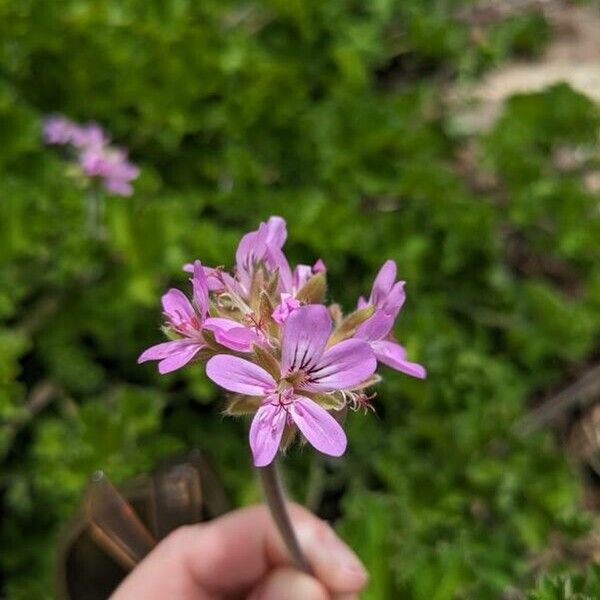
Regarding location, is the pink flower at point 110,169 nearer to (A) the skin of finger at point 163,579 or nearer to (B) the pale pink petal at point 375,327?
(A) the skin of finger at point 163,579

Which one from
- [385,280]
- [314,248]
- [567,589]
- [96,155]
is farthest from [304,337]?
[96,155]

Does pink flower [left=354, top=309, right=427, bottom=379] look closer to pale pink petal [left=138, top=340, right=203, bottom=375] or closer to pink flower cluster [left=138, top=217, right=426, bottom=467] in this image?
pink flower cluster [left=138, top=217, right=426, bottom=467]

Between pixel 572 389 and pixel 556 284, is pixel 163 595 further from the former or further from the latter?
pixel 556 284

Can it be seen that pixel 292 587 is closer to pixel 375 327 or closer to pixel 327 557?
pixel 327 557

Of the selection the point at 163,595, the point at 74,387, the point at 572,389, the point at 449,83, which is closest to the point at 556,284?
the point at 572,389

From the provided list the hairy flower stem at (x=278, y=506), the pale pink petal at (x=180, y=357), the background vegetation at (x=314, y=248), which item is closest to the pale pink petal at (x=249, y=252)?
the pale pink petal at (x=180, y=357)

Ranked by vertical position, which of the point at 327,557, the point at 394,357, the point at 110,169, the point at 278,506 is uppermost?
the point at 394,357
